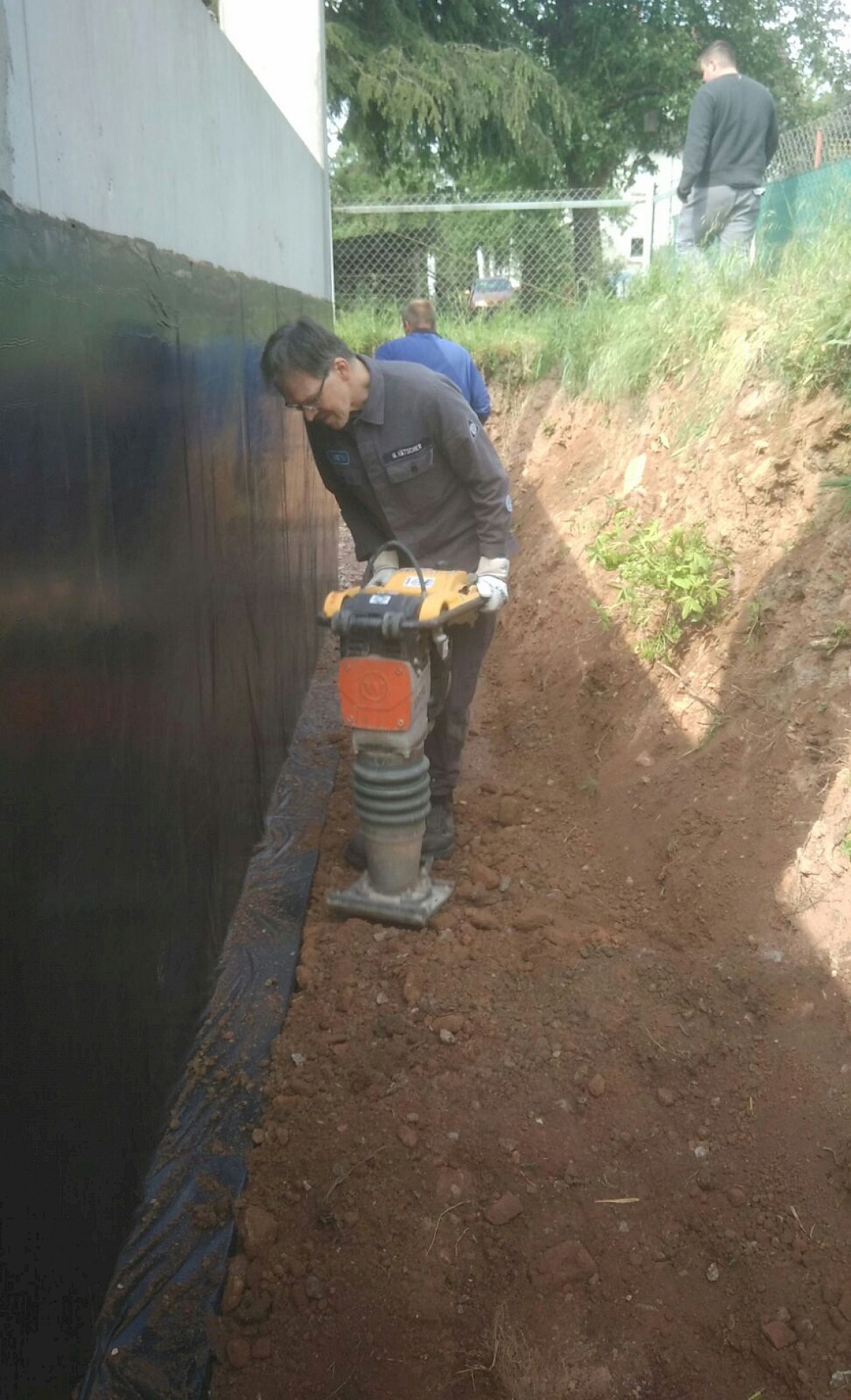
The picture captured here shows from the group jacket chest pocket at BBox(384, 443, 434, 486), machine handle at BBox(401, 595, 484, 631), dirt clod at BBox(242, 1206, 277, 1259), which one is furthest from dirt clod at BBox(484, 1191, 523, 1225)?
jacket chest pocket at BBox(384, 443, 434, 486)

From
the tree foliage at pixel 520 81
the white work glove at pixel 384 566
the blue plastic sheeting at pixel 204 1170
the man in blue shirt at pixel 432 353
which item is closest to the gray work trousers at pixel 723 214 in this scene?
the man in blue shirt at pixel 432 353

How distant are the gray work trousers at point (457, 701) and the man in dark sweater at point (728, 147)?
16.0 feet

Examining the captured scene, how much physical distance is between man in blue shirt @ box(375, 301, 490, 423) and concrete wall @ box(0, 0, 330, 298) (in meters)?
0.81

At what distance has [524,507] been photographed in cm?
721

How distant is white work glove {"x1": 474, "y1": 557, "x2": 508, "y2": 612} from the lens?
3371 mm

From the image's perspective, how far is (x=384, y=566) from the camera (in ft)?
11.3

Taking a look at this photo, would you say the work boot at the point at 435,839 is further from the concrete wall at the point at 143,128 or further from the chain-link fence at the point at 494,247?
the chain-link fence at the point at 494,247

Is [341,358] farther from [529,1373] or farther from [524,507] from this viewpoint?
[524,507]

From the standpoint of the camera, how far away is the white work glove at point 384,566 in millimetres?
3324

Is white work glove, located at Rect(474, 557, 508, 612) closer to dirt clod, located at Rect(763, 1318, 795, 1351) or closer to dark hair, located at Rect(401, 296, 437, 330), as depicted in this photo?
dirt clod, located at Rect(763, 1318, 795, 1351)

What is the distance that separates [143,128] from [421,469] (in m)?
1.27

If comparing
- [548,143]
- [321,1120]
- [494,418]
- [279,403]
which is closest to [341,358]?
[279,403]

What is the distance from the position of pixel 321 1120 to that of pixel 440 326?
8.69m

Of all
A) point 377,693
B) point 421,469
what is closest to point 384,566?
point 421,469
